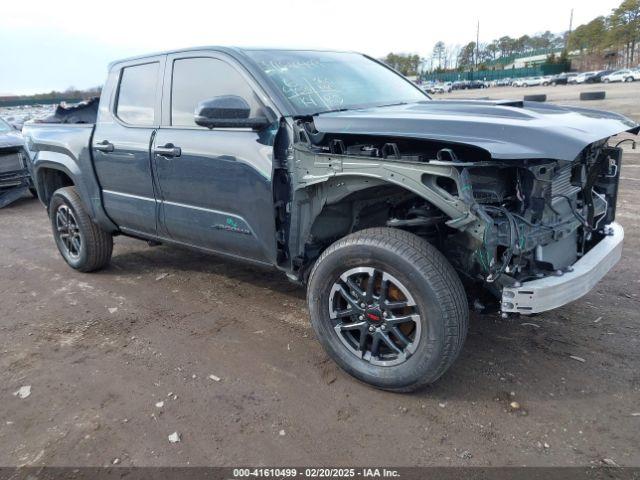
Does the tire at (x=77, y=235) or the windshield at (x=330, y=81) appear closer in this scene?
the windshield at (x=330, y=81)

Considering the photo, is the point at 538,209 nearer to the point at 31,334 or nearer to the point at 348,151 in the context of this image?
the point at 348,151

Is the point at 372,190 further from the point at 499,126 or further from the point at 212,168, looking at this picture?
the point at 212,168

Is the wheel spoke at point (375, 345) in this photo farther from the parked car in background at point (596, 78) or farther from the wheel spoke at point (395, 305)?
the parked car in background at point (596, 78)

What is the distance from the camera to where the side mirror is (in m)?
3.06

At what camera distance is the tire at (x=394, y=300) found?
8.68 ft

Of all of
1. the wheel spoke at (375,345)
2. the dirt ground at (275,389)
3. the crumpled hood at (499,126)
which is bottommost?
the dirt ground at (275,389)

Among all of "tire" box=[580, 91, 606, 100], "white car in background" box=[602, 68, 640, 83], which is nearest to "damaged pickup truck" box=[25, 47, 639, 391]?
"tire" box=[580, 91, 606, 100]

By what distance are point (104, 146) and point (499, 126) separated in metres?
3.27

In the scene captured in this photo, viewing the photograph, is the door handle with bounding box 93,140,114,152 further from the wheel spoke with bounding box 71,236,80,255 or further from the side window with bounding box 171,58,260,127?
the wheel spoke with bounding box 71,236,80,255

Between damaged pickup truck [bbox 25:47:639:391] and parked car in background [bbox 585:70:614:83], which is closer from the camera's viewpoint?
damaged pickup truck [bbox 25:47:639:391]

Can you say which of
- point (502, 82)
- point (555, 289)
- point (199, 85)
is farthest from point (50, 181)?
point (502, 82)

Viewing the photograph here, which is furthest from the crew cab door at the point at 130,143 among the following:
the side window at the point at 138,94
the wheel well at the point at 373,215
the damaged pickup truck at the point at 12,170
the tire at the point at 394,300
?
the damaged pickup truck at the point at 12,170

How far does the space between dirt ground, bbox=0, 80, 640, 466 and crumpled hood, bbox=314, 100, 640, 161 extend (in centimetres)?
136

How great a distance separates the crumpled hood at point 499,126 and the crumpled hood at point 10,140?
8.02 m
